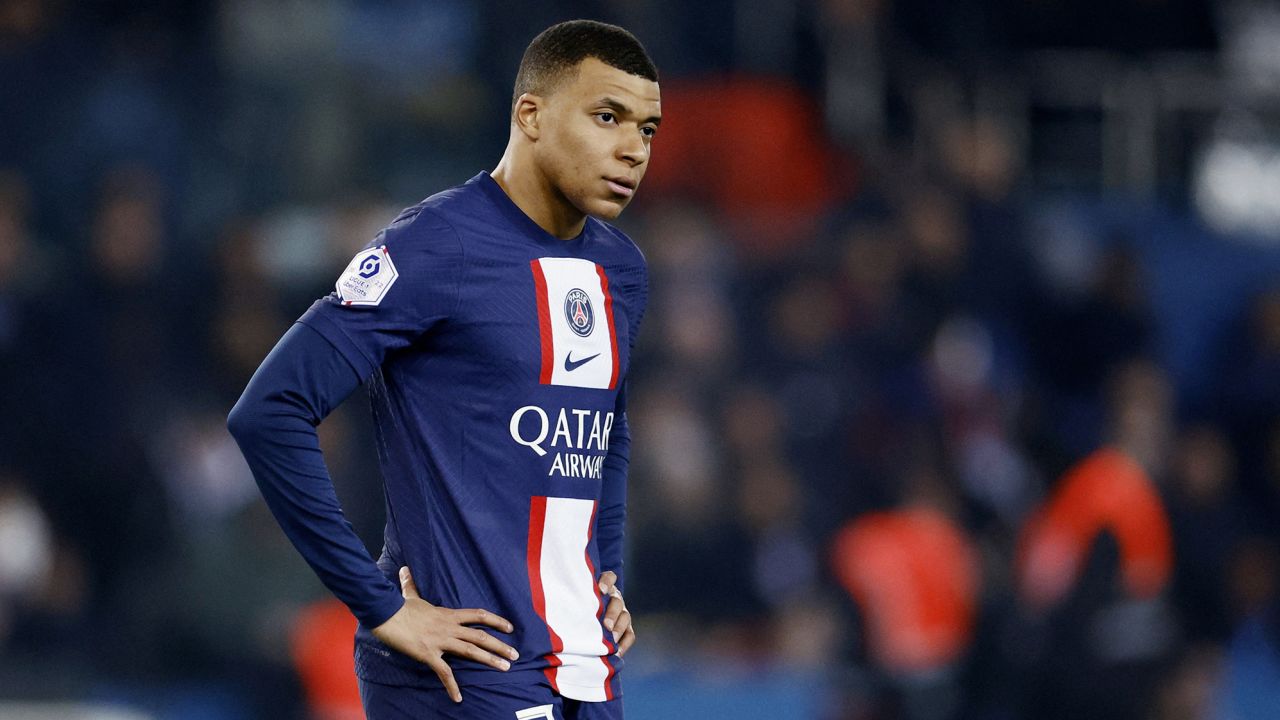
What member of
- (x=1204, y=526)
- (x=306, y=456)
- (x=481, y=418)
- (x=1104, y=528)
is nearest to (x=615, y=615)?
(x=481, y=418)

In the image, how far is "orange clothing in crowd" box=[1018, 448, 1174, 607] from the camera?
7785 mm

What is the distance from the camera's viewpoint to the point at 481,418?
3092mm

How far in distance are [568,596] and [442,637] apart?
0.86 ft

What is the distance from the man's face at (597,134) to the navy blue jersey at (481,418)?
125 mm

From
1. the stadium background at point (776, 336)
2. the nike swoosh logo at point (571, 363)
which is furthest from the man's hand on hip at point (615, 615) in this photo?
the stadium background at point (776, 336)

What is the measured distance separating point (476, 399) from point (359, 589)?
38 centimetres

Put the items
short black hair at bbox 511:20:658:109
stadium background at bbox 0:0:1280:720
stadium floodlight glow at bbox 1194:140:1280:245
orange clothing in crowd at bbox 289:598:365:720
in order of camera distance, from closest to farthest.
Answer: short black hair at bbox 511:20:658:109, orange clothing in crowd at bbox 289:598:365:720, stadium background at bbox 0:0:1280:720, stadium floodlight glow at bbox 1194:140:1280:245

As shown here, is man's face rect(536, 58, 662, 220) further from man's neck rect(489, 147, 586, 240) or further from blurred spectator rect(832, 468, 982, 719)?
blurred spectator rect(832, 468, 982, 719)

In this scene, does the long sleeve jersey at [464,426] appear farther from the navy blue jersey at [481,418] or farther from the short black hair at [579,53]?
the short black hair at [579,53]

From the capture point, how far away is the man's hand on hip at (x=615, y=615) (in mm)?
3300

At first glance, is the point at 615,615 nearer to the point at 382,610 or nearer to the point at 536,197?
the point at 382,610

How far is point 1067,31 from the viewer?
10.0 metres

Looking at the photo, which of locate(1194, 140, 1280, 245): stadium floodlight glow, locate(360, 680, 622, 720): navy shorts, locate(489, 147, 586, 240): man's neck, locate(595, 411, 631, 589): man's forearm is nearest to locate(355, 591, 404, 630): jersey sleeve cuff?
locate(360, 680, 622, 720): navy shorts

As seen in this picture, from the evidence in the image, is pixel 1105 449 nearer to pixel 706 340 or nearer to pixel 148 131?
pixel 706 340
